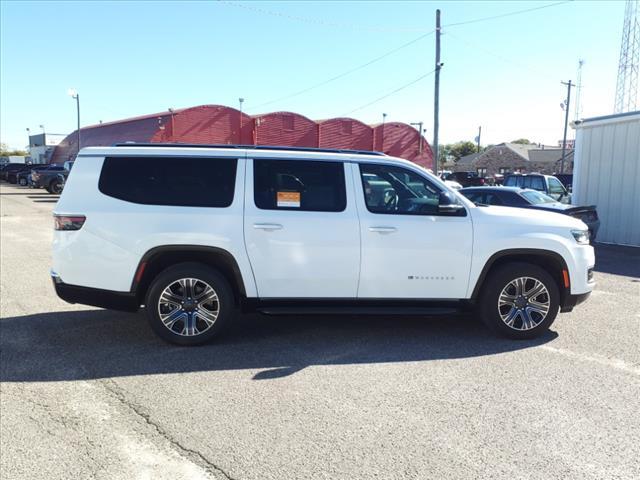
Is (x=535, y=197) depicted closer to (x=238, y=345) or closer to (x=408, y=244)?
(x=408, y=244)

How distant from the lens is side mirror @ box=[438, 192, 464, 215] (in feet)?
17.1

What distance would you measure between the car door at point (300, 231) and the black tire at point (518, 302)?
4.70 feet

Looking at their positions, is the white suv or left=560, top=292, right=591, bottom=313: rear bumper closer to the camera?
the white suv

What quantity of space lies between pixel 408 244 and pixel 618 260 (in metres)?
8.21

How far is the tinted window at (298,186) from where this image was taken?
5.14m

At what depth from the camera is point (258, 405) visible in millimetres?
3920

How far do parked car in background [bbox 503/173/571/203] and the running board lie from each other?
45.2 feet

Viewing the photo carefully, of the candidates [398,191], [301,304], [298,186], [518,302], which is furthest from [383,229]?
[518,302]

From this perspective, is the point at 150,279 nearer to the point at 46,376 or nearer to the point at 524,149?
the point at 46,376

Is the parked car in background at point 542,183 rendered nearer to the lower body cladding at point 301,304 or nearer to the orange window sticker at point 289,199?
the lower body cladding at point 301,304

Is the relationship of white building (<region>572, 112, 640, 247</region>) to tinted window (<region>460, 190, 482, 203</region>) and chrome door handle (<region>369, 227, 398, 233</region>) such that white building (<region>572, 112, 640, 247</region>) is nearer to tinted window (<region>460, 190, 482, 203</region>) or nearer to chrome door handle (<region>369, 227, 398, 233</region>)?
tinted window (<region>460, 190, 482, 203</region>)

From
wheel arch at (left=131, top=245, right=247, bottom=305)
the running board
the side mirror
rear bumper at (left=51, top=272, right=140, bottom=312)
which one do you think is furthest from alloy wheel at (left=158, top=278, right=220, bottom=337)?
the side mirror

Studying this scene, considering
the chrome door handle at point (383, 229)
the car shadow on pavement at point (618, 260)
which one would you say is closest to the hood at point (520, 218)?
the chrome door handle at point (383, 229)

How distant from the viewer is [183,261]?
204 inches
